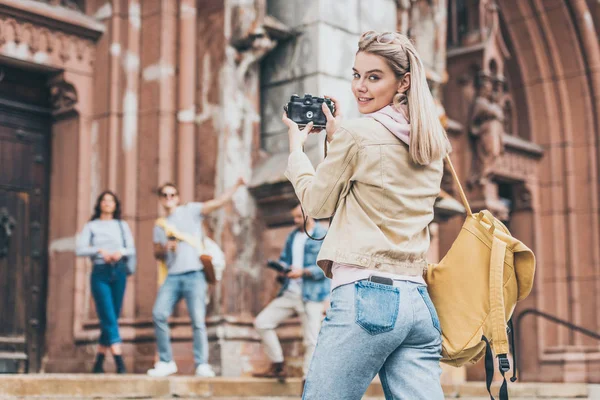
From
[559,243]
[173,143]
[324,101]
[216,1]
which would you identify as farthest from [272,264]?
[559,243]

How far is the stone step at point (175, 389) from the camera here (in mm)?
6867

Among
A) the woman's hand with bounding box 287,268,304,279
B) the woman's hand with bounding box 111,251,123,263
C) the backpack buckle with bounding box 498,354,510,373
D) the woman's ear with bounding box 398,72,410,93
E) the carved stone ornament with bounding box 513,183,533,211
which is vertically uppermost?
the carved stone ornament with bounding box 513,183,533,211

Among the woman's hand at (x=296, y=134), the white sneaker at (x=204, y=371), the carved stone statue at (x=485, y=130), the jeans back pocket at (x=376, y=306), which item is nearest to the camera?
the jeans back pocket at (x=376, y=306)

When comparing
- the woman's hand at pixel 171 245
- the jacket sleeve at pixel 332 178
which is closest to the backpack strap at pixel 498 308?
the jacket sleeve at pixel 332 178

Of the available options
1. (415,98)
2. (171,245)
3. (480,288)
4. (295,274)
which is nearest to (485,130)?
(295,274)

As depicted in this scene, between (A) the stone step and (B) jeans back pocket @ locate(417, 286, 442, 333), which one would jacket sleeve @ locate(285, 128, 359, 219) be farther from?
(A) the stone step

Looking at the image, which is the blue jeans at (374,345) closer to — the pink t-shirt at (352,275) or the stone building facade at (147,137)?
the pink t-shirt at (352,275)

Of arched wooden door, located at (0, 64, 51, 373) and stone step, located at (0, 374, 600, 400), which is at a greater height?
arched wooden door, located at (0, 64, 51, 373)

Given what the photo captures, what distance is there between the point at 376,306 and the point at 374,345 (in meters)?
0.12

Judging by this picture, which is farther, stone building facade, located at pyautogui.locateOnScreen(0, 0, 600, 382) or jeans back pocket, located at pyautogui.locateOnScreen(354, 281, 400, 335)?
stone building facade, located at pyautogui.locateOnScreen(0, 0, 600, 382)

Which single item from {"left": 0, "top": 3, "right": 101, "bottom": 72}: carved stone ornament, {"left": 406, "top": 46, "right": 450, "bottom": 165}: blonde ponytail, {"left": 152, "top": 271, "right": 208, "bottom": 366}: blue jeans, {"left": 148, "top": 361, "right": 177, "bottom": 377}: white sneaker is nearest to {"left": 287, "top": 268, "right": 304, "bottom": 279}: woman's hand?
{"left": 152, "top": 271, "right": 208, "bottom": 366}: blue jeans

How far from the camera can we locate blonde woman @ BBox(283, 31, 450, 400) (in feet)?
10.2

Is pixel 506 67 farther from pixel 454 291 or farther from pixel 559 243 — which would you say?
pixel 454 291

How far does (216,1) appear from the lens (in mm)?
10633
